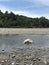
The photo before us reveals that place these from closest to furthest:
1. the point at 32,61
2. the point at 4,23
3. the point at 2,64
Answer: the point at 2,64, the point at 32,61, the point at 4,23

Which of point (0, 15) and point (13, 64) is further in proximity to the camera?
point (0, 15)

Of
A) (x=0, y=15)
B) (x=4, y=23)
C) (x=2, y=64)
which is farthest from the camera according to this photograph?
(x=0, y=15)

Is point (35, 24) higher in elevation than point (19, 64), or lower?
lower

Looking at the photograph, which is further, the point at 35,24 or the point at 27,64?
the point at 35,24

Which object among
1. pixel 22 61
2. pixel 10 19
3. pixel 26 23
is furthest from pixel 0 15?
pixel 22 61

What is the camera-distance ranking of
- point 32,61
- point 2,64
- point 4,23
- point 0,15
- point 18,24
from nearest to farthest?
point 2,64 → point 32,61 → point 4,23 → point 18,24 → point 0,15

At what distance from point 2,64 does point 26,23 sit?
324 ft

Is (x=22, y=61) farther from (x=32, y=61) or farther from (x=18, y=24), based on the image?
(x=18, y=24)

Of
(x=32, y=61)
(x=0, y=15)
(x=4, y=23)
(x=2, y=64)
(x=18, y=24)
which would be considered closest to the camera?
(x=2, y=64)

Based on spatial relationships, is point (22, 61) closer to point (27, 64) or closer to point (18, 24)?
point (27, 64)

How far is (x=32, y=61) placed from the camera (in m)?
15.0

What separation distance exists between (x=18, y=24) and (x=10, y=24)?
6616 mm

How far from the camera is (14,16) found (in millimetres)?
119250

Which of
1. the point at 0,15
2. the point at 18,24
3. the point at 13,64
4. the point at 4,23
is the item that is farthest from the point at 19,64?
the point at 0,15
